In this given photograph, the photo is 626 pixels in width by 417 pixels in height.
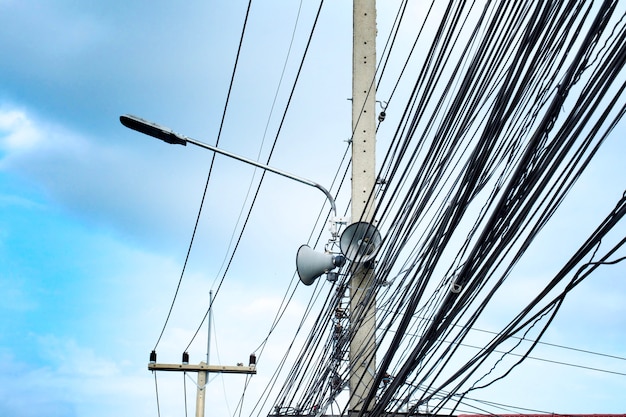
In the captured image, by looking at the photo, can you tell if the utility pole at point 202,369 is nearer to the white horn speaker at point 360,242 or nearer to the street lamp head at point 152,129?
the street lamp head at point 152,129

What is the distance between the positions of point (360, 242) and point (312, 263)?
736 mm

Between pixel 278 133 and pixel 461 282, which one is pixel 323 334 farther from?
pixel 461 282

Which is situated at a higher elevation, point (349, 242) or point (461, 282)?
point (349, 242)

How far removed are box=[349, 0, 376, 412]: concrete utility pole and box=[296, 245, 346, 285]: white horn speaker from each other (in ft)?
1.34

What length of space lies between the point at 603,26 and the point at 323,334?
13.7 ft

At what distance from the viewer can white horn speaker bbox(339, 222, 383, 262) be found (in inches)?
240

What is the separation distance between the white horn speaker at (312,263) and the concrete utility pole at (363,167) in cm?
41

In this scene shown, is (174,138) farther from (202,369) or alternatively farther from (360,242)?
(202,369)

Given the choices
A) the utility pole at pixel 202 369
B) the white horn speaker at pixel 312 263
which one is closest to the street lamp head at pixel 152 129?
the white horn speaker at pixel 312 263

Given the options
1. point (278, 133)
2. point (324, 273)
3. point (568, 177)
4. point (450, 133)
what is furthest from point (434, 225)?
point (278, 133)

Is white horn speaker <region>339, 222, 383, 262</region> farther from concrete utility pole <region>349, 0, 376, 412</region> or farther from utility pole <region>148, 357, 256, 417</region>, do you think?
utility pole <region>148, 357, 256, 417</region>

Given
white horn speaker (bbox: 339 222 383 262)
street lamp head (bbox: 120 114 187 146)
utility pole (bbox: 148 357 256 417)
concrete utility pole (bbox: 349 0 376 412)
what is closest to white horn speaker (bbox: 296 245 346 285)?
white horn speaker (bbox: 339 222 383 262)

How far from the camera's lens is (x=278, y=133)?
7656mm

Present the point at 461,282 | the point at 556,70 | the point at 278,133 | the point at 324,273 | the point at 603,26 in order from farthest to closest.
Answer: the point at 278,133 < the point at 324,273 < the point at 556,70 < the point at 461,282 < the point at 603,26
